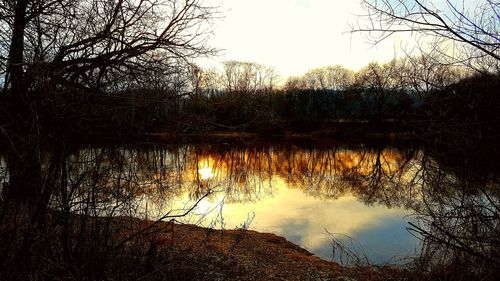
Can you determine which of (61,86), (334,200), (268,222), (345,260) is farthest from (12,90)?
(334,200)

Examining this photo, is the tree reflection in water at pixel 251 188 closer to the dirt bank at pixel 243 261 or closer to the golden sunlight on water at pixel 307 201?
the golden sunlight on water at pixel 307 201

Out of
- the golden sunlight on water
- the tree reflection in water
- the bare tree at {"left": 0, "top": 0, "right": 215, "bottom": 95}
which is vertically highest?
the bare tree at {"left": 0, "top": 0, "right": 215, "bottom": 95}

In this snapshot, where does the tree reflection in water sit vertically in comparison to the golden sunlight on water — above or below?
above

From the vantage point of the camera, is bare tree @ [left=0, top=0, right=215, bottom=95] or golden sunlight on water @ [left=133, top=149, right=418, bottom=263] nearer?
bare tree @ [left=0, top=0, right=215, bottom=95]

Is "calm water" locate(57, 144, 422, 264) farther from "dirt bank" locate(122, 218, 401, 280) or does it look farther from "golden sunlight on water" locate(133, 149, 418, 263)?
"dirt bank" locate(122, 218, 401, 280)

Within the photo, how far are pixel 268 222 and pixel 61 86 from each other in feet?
38.1

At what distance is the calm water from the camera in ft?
18.3

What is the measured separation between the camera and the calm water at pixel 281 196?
5.57 metres

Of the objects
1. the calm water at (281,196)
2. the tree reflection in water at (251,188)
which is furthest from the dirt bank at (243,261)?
the tree reflection in water at (251,188)

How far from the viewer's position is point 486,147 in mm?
3758

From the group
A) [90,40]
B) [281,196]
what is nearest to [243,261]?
[90,40]

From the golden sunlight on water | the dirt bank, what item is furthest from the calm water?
the dirt bank

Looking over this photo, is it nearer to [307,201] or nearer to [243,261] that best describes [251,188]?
[307,201]

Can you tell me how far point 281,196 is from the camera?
58.6 ft
